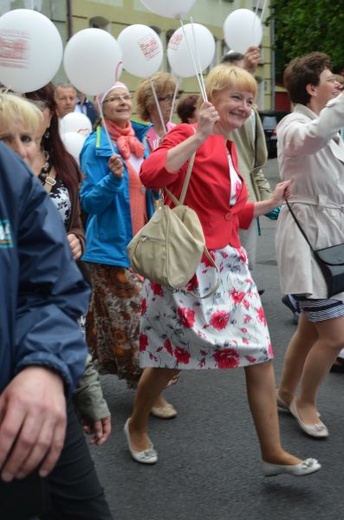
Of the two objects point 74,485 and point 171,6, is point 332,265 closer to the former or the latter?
point 171,6

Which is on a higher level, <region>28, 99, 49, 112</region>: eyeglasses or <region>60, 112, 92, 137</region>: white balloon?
<region>28, 99, 49, 112</region>: eyeglasses

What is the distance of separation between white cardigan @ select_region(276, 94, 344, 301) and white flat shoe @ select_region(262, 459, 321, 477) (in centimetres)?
82

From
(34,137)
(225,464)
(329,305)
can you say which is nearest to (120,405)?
(225,464)

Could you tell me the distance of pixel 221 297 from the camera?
3.52m

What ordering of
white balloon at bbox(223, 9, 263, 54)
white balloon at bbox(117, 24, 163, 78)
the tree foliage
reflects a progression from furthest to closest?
the tree foliage < white balloon at bbox(223, 9, 263, 54) < white balloon at bbox(117, 24, 163, 78)

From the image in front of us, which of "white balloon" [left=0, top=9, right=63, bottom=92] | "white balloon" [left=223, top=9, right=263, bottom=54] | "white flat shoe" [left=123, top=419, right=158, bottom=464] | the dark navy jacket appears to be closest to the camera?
the dark navy jacket

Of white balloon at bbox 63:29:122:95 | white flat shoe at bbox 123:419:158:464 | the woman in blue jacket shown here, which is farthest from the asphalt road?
white balloon at bbox 63:29:122:95

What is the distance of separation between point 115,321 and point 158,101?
64.2 inches

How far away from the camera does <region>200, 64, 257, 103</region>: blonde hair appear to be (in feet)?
11.7

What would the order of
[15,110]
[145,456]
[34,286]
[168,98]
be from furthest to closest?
[168,98] < [145,456] < [15,110] < [34,286]

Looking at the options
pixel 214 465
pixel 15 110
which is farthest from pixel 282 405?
pixel 15 110

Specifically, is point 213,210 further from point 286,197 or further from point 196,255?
point 286,197

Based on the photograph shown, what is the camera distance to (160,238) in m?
3.46

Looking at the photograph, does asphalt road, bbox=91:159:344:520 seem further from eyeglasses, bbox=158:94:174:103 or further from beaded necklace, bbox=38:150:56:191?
eyeglasses, bbox=158:94:174:103
